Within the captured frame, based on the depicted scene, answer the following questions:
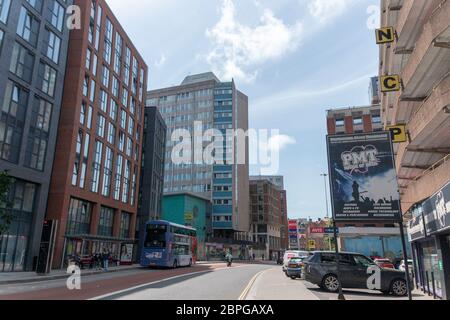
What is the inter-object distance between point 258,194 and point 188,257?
78070 millimetres

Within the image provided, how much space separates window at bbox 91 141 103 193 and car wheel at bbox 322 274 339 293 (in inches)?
1184

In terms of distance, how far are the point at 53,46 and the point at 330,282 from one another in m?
31.3

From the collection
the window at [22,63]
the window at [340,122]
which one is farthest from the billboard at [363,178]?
the window at [340,122]

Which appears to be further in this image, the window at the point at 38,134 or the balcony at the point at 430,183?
the window at the point at 38,134

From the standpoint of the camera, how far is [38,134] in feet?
100

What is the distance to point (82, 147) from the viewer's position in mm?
36625

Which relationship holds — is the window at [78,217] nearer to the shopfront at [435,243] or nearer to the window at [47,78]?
the window at [47,78]

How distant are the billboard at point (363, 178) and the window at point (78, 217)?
2988cm

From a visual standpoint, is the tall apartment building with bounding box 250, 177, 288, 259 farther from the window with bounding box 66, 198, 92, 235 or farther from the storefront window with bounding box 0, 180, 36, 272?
the storefront window with bounding box 0, 180, 36, 272

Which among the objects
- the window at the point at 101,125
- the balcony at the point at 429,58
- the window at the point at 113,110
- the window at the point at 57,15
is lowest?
the balcony at the point at 429,58

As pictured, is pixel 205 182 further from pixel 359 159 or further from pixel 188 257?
pixel 359 159

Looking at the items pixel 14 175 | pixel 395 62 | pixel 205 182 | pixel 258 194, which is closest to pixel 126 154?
pixel 14 175

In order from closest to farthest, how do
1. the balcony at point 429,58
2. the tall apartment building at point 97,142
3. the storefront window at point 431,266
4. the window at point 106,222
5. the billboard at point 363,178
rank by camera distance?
the billboard at point 363,178 → the balcony at point 429,58 → the storefront window at point 431,266 → the tall apartment building at point 97,142 → the window at point 106,222

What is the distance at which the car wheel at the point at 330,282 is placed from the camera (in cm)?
1533
